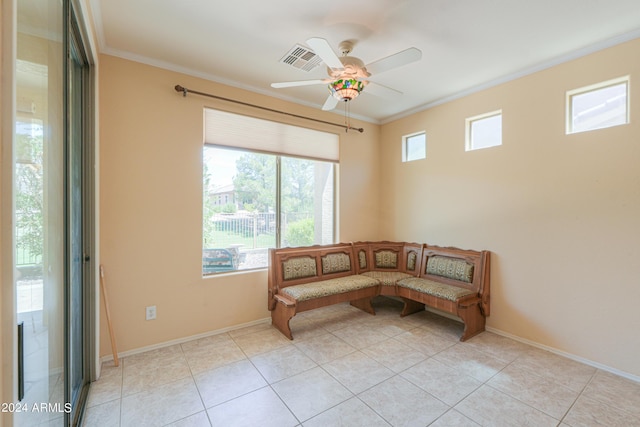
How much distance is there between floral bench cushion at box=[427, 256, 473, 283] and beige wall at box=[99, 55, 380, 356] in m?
2.33

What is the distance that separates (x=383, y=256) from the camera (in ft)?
13.1

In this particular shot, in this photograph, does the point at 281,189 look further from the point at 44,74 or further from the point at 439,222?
the point at 44,74

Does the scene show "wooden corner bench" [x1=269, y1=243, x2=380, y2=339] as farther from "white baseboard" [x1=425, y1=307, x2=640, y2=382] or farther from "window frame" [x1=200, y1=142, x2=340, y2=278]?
"white baseboard" [x1=425, y1=307, x2=640, y2=382]

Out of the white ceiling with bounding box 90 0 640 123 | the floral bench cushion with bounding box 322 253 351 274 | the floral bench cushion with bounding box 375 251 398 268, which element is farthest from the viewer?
the floral bench cushion with bounding box 375 251 398 268

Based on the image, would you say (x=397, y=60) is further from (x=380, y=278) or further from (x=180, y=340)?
(x=180, y=340)

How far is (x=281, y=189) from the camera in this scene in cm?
351

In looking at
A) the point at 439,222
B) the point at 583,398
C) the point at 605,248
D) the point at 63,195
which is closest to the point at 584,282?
the point at 605,248

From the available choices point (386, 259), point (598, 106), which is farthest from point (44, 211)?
point (598, 106)

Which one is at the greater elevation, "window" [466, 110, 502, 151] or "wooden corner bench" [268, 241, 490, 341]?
"window" [466, 110, 502, 151]

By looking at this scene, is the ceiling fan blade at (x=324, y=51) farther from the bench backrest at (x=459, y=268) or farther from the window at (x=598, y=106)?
the bench backrest at (x=459, y=268)

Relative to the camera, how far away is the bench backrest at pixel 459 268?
303 centimetres

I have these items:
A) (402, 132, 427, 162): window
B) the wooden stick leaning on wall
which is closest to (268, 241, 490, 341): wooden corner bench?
(402, 132, 427, 162): window

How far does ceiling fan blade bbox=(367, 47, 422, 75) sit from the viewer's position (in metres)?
1.81

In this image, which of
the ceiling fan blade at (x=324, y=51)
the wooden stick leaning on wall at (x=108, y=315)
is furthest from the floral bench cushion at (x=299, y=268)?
the ceiling fan blade at (x=324, y=51)
